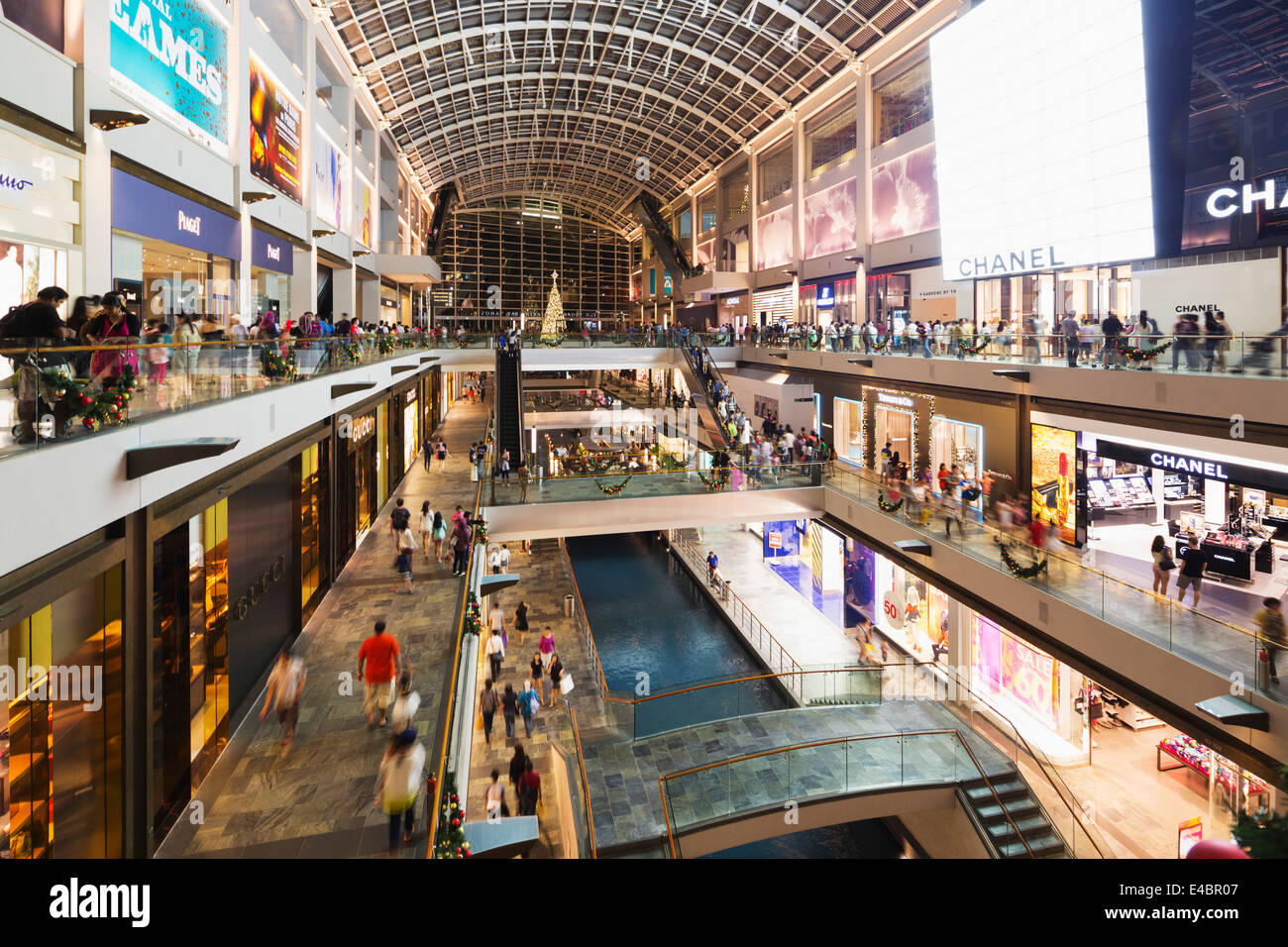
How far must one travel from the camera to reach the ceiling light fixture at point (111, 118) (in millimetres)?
8828

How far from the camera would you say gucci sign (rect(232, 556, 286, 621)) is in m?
8.88

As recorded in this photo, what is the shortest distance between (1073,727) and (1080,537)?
374 cm

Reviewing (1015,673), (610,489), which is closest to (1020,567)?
(1015,673)

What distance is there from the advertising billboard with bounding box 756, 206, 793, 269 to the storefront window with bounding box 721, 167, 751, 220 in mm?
2357

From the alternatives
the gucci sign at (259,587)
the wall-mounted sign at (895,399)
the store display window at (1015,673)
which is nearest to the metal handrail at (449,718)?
the gucci sign at (259,587)

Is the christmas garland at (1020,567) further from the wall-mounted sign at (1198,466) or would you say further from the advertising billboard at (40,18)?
the advertising billboard at (40,18)

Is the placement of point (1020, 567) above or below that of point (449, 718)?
above

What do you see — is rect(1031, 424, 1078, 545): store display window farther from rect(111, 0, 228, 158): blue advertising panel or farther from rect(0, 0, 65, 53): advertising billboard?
rect(0, 0, 65, 53): advertising billboard

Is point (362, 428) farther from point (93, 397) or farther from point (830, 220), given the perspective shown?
point (830, 220)

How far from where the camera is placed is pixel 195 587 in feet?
24.1

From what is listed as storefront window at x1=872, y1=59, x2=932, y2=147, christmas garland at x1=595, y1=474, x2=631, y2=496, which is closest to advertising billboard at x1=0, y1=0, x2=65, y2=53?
christmas garland at x1=595, y1=474, x2=631, y2=496

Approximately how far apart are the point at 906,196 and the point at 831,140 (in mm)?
7245

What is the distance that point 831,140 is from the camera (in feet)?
98.9

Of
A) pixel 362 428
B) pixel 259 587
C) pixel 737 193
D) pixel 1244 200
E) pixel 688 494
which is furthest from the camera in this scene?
pixel 737 193
